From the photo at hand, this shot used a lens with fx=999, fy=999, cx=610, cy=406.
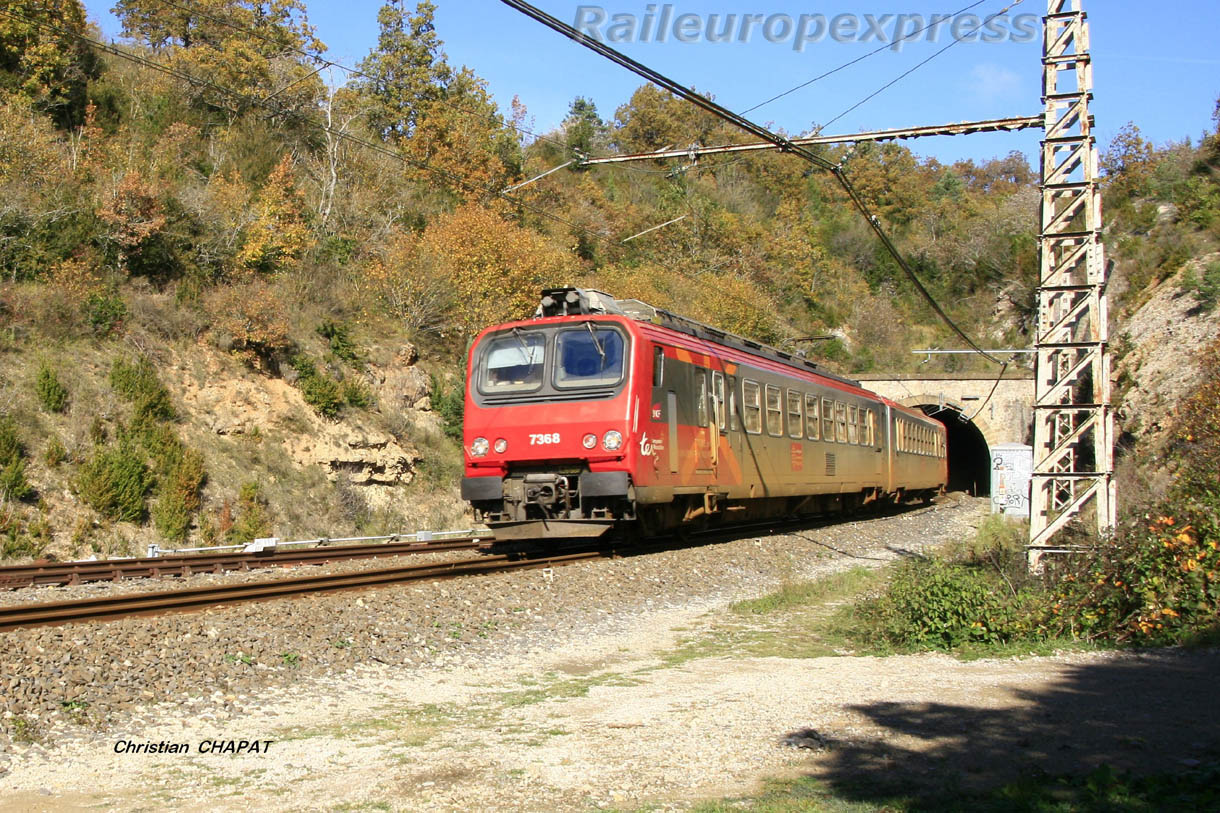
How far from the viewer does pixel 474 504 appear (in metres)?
13.9

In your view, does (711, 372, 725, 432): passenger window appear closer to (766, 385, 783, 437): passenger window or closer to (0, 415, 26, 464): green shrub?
(766, 385, 783, 437): passenger window

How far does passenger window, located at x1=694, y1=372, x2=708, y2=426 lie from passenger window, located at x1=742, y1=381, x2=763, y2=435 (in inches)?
63.0

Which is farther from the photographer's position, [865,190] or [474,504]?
[865,190]

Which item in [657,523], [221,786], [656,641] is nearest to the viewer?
[221,786]

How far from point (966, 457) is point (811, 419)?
45.1 metres

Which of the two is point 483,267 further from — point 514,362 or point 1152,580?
point 1152,580

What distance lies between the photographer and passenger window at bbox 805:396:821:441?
2006 centimetres

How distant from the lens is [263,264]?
2788 centimetres

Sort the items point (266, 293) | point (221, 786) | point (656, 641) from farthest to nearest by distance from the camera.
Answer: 1. point (266, 293)
2. point (656, 641)
3. point (221, 786)

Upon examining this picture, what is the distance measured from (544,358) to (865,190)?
66.6 meters

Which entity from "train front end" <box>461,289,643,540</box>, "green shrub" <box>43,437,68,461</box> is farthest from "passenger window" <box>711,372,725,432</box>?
"green shrub" <box>43,437,68,461</box>

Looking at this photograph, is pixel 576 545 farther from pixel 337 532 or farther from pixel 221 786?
pixel 221 786

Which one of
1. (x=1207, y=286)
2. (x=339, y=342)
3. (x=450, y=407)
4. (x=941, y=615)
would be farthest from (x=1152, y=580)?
(x=1207, y=286)

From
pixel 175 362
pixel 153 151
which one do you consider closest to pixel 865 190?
pixel 153 151
